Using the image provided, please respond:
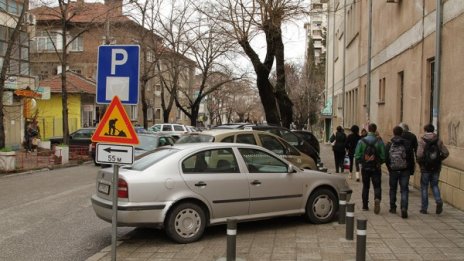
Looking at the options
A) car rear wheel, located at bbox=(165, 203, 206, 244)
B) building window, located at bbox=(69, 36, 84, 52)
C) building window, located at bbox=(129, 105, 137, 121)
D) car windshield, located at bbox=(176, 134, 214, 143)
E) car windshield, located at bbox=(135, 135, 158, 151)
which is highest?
building window, located at bbox=(69, 36, 84, 52)

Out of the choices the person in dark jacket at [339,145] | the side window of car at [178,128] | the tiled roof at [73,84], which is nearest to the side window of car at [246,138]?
the person in dark jacket at [339,145]

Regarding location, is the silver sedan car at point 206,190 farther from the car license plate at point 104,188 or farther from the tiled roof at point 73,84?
the tiled roof at point 73,84

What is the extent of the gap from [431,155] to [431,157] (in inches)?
1.4

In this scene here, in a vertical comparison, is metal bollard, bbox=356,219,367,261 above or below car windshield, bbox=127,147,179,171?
below

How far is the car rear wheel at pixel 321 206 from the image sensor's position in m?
8.66

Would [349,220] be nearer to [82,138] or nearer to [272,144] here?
[272,144]

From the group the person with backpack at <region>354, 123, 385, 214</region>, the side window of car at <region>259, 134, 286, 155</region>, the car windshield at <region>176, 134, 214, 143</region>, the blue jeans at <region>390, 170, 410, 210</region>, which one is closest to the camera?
the blue jeans at <region>390, 170, 410, 210</region>

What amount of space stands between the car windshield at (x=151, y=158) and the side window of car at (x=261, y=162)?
1.15 meters

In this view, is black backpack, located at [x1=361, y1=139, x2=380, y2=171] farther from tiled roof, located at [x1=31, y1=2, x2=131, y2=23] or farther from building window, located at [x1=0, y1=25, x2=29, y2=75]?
building window, located at [x1=0, y1=25, x2=29, y2=75]

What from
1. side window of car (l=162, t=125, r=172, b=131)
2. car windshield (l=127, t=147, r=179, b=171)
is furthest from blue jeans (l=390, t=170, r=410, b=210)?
side window of car (l=162, t=125, r=172, b=131)

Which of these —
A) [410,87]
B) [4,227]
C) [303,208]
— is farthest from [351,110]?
[4,227]

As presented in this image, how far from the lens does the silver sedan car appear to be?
716 cm

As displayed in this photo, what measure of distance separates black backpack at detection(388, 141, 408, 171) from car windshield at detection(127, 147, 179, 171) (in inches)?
167

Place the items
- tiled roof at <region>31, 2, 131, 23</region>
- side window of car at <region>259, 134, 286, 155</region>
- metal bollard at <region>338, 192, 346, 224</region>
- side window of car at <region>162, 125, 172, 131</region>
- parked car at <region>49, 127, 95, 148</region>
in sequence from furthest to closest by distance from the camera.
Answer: side window of car at <region>162, 125, 172, 131</region>
parked car at <region>49, 127, 95, 148</region>
tiled roof at <region>31, 2, 131, 23</region>
side window of car at <region>259, 134, 286, 155</region>
metal bollard at <region>338, 192, 346, 224</region>
